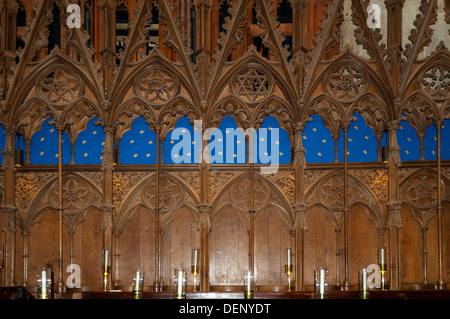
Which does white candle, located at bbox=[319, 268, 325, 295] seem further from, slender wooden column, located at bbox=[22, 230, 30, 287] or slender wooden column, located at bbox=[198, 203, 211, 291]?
slender wooden column, located at bbox=[22, 230, 30, 287]

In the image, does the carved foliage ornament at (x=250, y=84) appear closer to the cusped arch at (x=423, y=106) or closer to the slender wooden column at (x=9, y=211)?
the cusped arch at (x=423, y=106)

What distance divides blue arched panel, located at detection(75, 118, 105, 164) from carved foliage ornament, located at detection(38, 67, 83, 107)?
1232 millimetres

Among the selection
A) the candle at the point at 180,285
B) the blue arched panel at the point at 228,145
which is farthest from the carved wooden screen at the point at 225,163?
the candle at the point at 180,285

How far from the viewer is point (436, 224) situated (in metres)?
15.3

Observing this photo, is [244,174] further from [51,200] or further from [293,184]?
[51,200]

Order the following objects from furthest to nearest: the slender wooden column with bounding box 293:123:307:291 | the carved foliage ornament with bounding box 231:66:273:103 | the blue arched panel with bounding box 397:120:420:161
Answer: the blue arched panel with bounding box 397:120:420:161 → the carved foliage ornament with bounding box 231:66:273:103 → the slender wooden column with bounding box 293:123:307:291

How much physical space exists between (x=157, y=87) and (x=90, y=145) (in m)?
2.44

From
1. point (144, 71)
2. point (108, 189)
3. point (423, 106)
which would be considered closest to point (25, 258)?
point (108, 189)

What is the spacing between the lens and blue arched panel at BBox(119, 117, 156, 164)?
15.9 metres

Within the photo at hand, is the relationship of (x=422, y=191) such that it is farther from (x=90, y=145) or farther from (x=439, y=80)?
(x=90, y=145)

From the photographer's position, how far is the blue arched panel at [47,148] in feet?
52.0

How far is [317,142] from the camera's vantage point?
16.0 m

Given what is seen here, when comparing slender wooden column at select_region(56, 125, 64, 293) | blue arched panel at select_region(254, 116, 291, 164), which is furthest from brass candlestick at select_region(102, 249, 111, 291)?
blue arched panel at select_region(254, 116, 291, 164)
